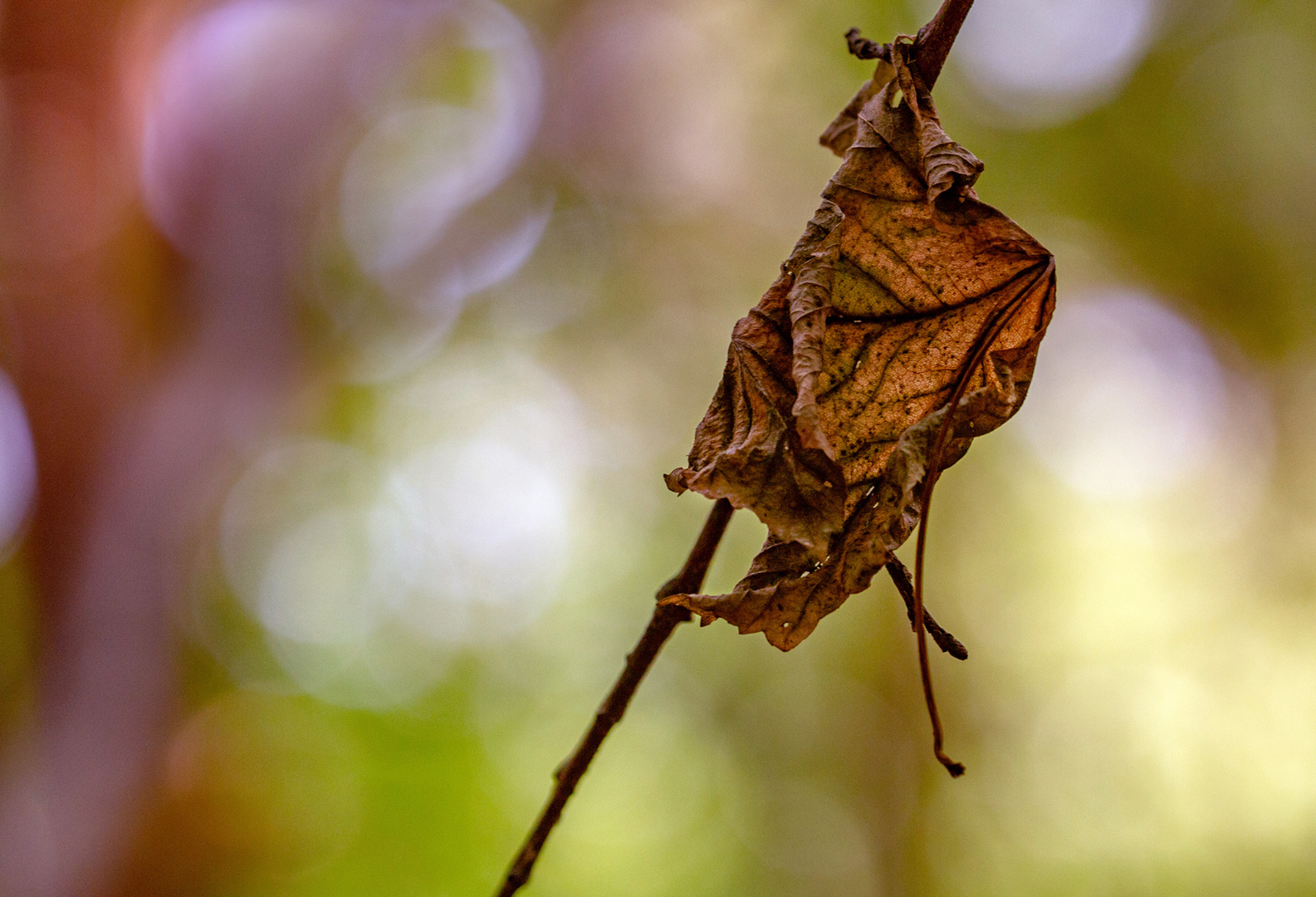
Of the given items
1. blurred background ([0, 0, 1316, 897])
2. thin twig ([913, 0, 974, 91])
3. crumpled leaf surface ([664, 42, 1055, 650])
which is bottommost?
blurred background ([0, 0, 1316, 897])

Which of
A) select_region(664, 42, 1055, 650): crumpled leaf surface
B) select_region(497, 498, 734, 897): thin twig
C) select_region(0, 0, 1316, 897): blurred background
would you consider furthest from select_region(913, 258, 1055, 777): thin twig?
select_region(0, 0, 1316, 897): blurred background

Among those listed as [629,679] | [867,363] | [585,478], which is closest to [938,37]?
[867,363]

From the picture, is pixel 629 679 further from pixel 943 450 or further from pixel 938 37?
pixel 938 37

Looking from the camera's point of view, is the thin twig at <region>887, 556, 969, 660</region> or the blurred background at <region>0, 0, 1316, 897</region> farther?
the blurred background at <region>0, 0, 1316, 897</region>

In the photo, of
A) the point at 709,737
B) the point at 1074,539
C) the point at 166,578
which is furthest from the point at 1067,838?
the point at 166,578

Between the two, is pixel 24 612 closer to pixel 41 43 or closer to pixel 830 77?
pixel 41 43

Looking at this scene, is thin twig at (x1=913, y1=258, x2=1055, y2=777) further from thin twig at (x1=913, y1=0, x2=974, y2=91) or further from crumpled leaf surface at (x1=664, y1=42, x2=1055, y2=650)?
thin twig at (x1=913, y1=0, x2=974, y2=91)
